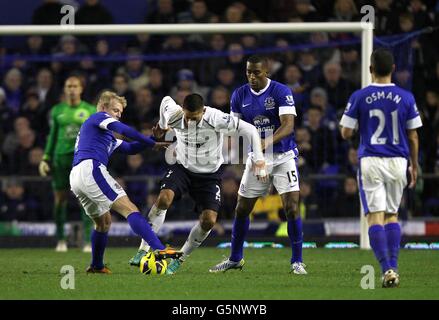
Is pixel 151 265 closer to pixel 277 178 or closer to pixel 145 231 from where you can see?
pixel 145 231

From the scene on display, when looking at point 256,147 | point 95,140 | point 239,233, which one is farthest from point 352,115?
point 95,140

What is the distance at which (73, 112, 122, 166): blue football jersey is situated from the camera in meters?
10.9

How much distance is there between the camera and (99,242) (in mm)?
11008

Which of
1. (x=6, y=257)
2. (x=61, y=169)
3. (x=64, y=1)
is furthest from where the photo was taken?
(x=64, y=1)

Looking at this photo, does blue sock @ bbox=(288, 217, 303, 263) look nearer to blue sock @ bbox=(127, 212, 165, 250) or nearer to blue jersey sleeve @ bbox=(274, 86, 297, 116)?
blue jersey sleeve @ bbox=(274, 86, 297, 116)

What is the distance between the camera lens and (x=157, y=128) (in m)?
10.8

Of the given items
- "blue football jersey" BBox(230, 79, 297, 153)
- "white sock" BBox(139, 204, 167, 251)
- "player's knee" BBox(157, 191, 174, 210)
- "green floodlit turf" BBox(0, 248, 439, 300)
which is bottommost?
"green floodlit turf" BBox(0, 248, 439, 300)

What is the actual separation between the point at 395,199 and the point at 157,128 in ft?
8.29

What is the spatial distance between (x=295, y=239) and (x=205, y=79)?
5.98m

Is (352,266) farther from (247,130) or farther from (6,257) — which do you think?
(6,257)

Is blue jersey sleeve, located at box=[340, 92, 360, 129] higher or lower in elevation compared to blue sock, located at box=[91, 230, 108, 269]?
higher

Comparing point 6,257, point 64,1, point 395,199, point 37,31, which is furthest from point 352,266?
point 64,1

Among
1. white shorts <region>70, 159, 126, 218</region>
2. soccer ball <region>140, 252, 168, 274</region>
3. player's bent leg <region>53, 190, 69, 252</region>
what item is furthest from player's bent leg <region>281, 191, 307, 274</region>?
player's bent leg <region>53, 190, 69, 252</region>

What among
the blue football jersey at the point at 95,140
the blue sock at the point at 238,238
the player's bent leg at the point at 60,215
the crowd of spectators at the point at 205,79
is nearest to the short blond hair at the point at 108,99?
the blue football jersey at the point at 95,140
